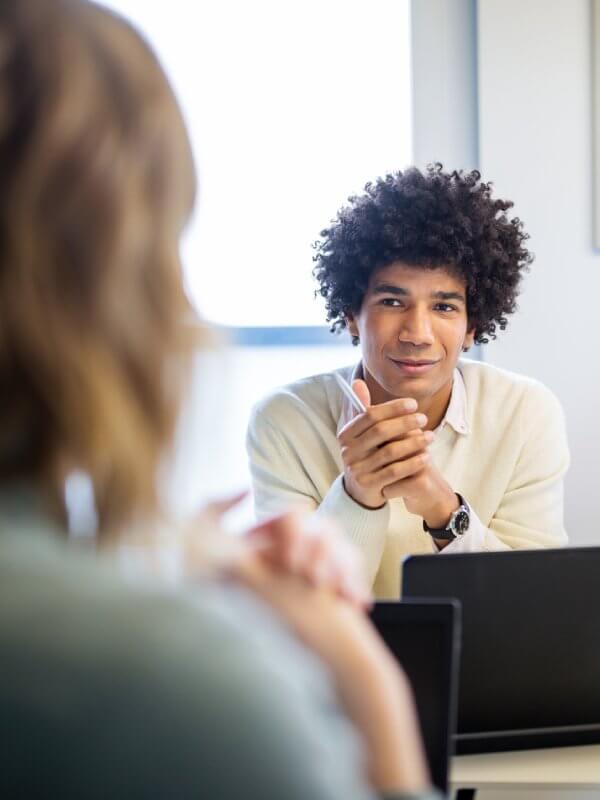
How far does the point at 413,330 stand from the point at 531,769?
3.17ft

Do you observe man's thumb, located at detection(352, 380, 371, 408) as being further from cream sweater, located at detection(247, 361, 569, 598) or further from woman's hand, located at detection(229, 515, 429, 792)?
woman's hand, located at detection(229, 515, 429, 792)

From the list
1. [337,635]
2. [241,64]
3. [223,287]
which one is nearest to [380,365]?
[223,287]

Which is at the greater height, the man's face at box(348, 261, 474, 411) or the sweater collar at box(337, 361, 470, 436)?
the man's face at box(348, 261, 474, 411)

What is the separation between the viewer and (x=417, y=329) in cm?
203

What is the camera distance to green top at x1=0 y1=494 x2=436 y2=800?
0.42 meters

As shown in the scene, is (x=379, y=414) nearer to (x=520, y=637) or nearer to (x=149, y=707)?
(x=520, y=637)

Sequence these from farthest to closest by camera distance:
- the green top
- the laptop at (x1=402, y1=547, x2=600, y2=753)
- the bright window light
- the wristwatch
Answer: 1. the bright window light
2. the wristwatch
3. the laptop at (x1=402, y1=547, x2=600, y2=753)
4. the green top

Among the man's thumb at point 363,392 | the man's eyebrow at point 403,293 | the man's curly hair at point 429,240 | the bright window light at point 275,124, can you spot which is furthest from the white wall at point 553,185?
the man's thumb at point 363,392

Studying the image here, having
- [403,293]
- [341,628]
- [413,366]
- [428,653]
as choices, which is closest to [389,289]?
[403,293]

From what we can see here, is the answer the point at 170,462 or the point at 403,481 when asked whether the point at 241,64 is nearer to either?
the point at 403,481

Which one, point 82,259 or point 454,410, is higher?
point 82,259

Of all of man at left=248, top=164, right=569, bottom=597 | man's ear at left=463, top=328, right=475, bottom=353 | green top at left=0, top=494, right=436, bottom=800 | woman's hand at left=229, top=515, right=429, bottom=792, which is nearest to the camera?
green top at left=0, top=494, right=436, bottom=800

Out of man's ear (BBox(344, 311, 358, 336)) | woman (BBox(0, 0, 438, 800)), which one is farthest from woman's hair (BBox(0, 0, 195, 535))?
man's ear (BBox(344, 311, 358, 336))

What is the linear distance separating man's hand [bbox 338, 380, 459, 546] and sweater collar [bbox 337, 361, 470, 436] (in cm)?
22
